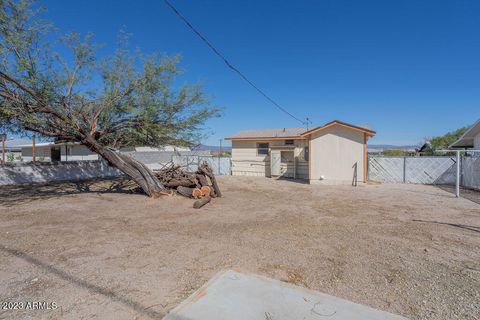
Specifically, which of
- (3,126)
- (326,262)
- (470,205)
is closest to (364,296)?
(326,262)

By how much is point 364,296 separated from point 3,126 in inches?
456

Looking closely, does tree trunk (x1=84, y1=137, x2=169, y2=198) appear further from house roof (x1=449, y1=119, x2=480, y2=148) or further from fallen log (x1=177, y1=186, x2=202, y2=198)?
house roof (x1=449, y1=119, x2=480, y2=148)

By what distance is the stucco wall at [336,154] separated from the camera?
482 inches

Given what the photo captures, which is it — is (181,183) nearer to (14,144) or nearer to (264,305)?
(264,305)

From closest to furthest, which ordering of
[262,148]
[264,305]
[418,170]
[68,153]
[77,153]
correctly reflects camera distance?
1. [264,305]
2. [418,170]
3. [262,148]
4. [77,153]
5. [68,153]

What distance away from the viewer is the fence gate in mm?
12562

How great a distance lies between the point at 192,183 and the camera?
29.4 ft

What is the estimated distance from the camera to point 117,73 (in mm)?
8875

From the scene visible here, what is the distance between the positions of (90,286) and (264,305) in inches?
77.9

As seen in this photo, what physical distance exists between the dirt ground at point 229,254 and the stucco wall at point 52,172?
5913 mm

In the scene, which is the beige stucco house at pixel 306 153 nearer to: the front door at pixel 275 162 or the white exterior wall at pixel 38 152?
the front door at pixel 275 162

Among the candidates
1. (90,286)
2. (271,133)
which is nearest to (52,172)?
(271,133)

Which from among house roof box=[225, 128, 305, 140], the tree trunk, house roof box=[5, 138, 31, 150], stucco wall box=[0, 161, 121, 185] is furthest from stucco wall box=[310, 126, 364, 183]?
house roof box=[5, 138, 31, 150]

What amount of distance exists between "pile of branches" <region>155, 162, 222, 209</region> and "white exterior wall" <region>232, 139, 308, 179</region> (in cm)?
754
